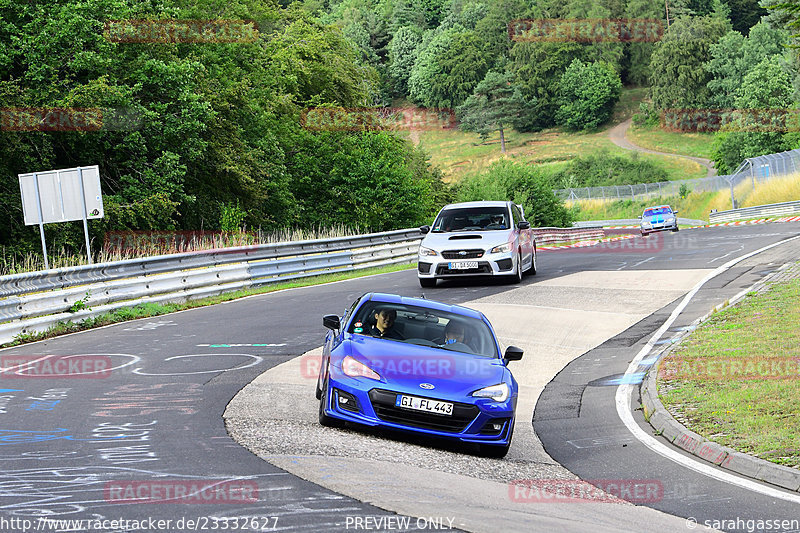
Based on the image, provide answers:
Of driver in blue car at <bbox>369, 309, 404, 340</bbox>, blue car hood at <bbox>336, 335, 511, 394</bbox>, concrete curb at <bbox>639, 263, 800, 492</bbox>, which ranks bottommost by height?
concrete curb at <bbox>639, 263, 800, 492</bbox>

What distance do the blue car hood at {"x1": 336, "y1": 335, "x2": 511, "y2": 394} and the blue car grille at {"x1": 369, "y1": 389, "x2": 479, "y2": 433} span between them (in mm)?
148

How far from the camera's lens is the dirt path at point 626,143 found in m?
119

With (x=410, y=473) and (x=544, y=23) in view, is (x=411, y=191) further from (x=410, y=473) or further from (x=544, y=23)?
(x=544, y=23)

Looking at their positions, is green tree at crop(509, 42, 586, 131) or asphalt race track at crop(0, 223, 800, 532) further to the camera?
green tree at crop(509, 42, 586, 131)

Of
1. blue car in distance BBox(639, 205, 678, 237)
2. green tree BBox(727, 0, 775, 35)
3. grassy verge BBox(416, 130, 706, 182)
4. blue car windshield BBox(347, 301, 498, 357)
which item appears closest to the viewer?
blue car windshield BBox(347, 301, 498, 357)

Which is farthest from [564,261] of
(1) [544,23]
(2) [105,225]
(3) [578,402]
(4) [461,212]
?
(1) [544,23]

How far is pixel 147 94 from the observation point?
111 feet

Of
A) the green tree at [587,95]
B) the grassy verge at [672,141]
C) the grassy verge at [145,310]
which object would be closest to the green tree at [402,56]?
the green tree at [587,95]

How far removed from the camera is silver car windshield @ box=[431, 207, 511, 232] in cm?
2133

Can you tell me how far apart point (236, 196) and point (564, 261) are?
1864cm

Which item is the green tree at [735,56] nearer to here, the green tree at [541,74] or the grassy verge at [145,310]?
the green tree at [541,74]

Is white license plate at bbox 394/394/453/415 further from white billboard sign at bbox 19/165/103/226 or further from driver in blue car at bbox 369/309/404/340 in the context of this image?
white billboard sign at bbox 19/165/103/226

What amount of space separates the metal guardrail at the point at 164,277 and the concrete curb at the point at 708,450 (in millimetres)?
9686

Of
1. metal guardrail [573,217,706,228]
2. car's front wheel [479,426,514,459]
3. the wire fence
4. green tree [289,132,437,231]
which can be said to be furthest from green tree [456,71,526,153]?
car's front wheel [479,426,514,459]
